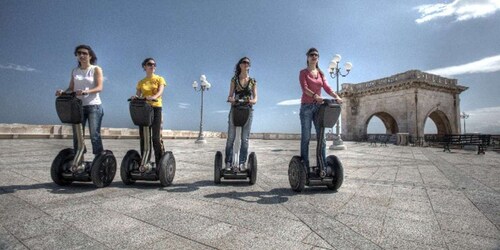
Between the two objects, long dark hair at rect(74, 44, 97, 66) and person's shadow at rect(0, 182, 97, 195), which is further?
long dark hair at rect(74, 44, 97, 66)

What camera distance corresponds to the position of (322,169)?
3.60m

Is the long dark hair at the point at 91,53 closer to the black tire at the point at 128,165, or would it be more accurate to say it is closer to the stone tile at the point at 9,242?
the black tire at the point at 128,165

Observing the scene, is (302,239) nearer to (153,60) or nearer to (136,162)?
(136,162)

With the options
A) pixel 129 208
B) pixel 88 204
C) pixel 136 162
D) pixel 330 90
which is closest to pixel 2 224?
pixel 88 204

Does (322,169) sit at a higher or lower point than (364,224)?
higher

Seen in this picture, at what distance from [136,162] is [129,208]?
1429mm

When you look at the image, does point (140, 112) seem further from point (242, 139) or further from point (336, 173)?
point (336, 173)

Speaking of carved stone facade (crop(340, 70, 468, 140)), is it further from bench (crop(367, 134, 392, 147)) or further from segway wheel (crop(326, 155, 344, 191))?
segway wheel (crop(326, 155, 344, 191))

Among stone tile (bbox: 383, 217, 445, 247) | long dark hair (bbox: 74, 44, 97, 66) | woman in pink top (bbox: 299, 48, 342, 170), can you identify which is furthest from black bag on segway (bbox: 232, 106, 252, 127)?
long dark hair (bbox: 74, 44, 97, 66)

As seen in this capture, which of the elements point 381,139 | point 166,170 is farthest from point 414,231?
point 381,139

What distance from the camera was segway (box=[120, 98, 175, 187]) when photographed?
3.45 meters

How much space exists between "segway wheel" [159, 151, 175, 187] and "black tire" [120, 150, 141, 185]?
0.52 metres

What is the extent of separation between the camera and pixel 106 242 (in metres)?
1.80

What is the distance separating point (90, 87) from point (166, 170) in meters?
1.62
